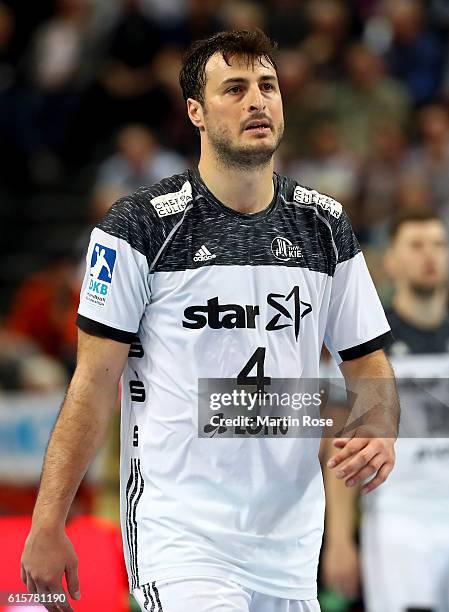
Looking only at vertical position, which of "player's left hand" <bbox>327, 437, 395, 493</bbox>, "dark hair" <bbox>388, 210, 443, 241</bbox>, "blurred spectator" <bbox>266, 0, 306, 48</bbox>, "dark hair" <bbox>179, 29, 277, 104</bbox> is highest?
"blurred spectator" <bbox>266, 0, 306, 48</bbox>

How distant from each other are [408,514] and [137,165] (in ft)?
18.8

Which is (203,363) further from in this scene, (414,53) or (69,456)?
(414,53)

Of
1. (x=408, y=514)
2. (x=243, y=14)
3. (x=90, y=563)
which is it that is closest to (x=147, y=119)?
(x=243, y=14)

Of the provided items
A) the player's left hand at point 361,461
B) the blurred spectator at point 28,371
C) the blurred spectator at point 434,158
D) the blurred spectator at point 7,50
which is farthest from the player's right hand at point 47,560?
the blurred spectator at point 7,50

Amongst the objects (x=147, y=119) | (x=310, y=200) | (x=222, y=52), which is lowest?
(x=310, y=200)

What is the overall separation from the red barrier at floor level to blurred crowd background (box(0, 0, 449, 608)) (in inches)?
145

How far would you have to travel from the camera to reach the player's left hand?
3.54 m

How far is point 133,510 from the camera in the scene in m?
3.78

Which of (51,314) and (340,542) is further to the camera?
(51,314)

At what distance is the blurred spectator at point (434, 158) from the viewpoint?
10062mm

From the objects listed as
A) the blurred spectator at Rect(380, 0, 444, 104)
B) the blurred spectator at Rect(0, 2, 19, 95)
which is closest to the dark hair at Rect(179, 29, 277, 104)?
the blurred spectator at Rect(380, 0, 444, 104)

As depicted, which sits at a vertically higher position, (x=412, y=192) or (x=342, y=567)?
(x=412, y=192)

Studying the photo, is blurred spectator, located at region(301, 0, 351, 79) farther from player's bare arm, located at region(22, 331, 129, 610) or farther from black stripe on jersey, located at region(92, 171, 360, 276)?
player's bare arm, located at region(22, 331, 129, 610)

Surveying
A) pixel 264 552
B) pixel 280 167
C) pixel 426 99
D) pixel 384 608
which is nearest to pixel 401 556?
pixel 384 608
